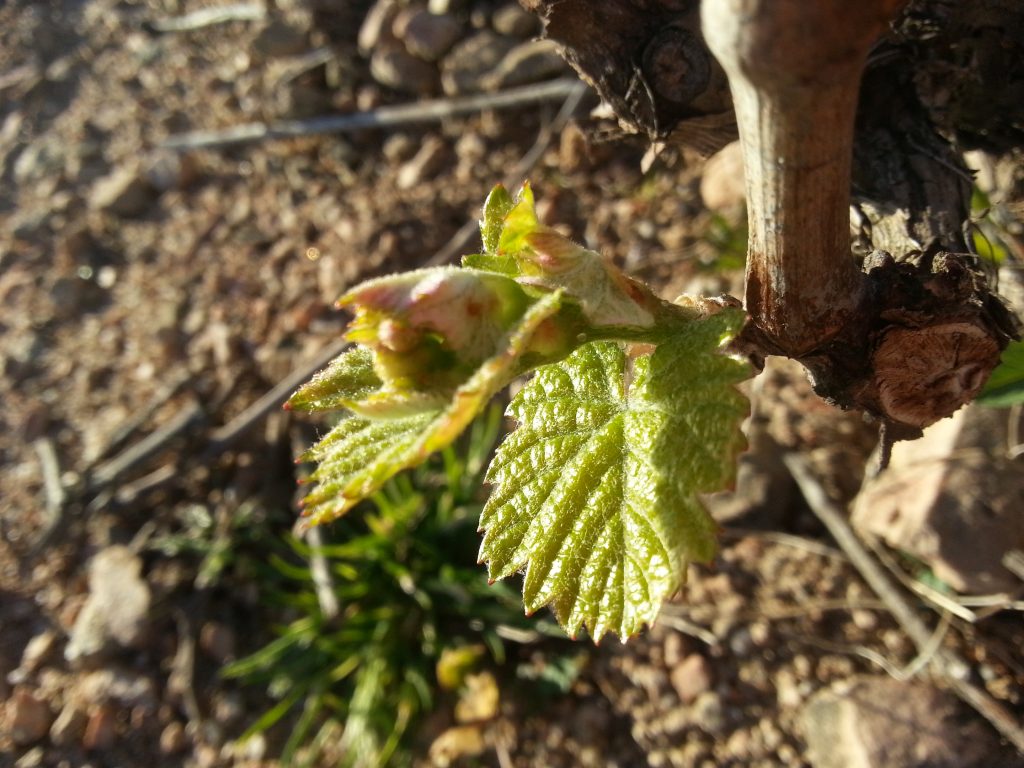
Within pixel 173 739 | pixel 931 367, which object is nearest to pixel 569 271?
pixel 931 367

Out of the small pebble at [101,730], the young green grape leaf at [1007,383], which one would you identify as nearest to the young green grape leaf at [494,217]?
the young green grape leaf at [1007,383]

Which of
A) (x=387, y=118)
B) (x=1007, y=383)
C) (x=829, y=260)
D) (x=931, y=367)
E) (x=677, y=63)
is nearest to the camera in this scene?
(x=829, y=260)

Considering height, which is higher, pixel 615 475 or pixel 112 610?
pixel 615 475

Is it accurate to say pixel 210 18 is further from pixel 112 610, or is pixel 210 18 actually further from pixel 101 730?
pixel 101 730

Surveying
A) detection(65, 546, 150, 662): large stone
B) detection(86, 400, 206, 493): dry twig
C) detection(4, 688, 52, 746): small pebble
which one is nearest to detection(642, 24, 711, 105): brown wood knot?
detection(86, 400, 206, 493): dry twig

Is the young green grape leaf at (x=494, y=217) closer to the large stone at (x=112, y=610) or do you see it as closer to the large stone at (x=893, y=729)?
the large stone at (x=893, y=729)

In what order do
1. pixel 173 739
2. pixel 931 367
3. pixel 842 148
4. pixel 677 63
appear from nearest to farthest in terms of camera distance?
pixel 842 148
pixel 931 367
pixel 677 63
pixel 173 739

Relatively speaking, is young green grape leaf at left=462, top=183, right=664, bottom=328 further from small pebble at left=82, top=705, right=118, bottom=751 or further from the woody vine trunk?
small pebble at left=82, top=705, right=118, bottom=751
